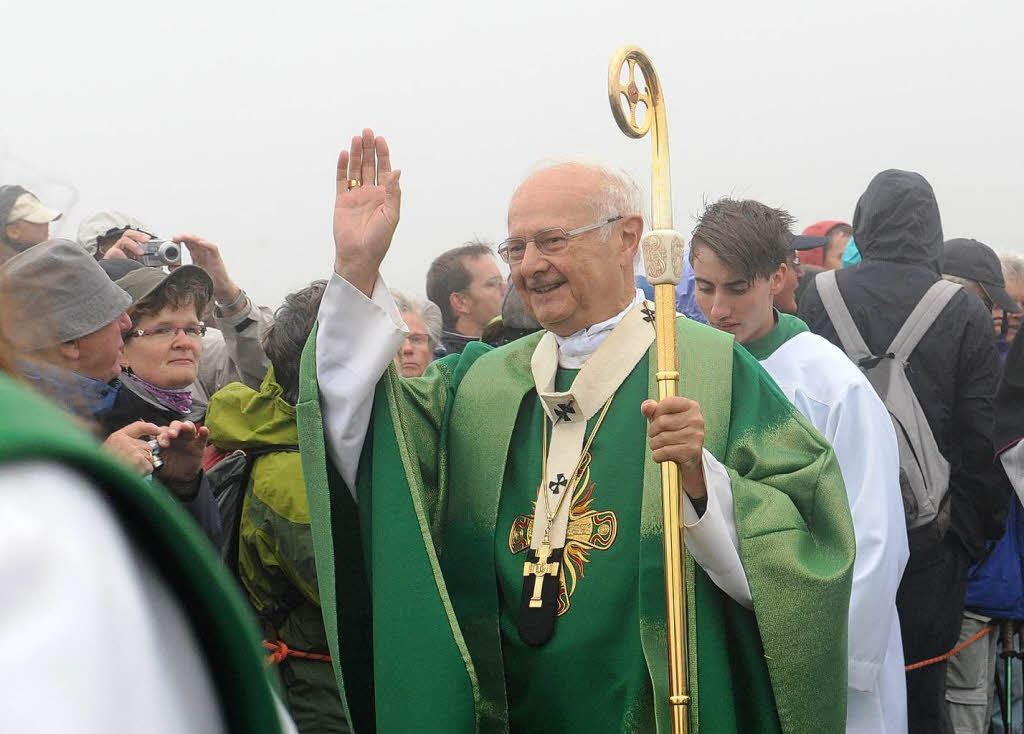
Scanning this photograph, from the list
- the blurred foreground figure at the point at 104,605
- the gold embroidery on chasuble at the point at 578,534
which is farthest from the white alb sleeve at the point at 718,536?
the blurred foreground figure at the point at 104,605

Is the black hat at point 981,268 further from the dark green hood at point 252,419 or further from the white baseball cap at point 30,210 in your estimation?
the white baseball cap at point 30,210

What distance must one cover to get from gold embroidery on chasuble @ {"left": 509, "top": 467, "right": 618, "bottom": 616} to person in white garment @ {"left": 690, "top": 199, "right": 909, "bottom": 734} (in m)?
0.91

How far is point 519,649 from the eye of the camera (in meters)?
3.34

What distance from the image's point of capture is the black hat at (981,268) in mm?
6018

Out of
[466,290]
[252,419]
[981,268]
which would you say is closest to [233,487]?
[252,419]

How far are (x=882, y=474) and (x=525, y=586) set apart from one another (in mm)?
1373

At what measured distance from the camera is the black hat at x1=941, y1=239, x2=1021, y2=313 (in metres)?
6.02

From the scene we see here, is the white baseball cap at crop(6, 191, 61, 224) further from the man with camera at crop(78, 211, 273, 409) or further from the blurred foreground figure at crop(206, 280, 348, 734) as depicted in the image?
the man with camera at crop(78, 211, 273, 409)

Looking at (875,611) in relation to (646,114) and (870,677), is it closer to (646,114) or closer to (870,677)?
(870,677)

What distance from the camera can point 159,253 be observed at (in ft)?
16.2

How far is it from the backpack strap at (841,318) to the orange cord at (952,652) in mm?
1123

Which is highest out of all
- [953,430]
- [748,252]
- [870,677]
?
[748,252]

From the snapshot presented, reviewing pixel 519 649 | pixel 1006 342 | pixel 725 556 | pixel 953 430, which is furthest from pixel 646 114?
pixel 1006 342

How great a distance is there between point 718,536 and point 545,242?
0.95 metres
